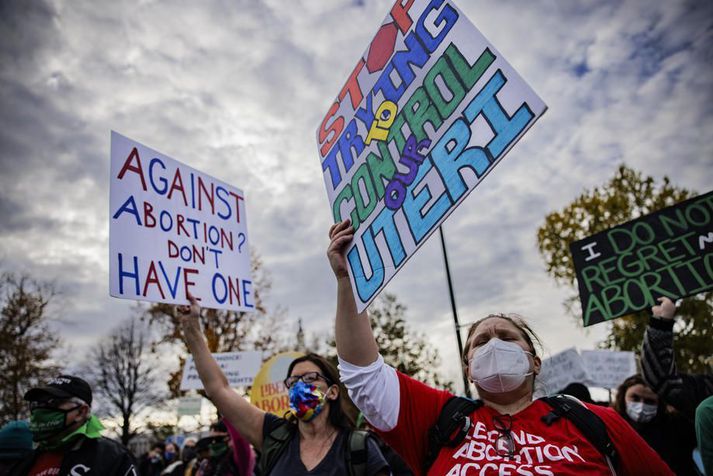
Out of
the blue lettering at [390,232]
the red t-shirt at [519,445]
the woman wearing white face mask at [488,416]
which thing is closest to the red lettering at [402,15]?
the blue lettering at [390,232]

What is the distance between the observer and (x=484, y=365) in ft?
6.20

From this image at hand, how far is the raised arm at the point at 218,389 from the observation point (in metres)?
2.76

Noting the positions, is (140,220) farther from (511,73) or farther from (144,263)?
(511,73)

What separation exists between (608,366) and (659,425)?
5270mm

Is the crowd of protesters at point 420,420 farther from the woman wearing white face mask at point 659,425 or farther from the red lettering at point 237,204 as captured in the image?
the red lettering at point 237,204

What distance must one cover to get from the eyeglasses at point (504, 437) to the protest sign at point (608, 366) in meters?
7.41

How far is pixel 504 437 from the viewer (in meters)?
1.71

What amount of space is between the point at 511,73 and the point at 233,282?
2.73 m

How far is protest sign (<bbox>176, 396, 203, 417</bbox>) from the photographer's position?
12.2 metres

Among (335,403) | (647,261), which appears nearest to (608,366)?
(647,261)

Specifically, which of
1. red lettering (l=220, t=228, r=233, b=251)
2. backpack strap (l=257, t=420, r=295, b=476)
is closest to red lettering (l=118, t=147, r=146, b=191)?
red lettering (l=220, t=228, r=233, b=251)

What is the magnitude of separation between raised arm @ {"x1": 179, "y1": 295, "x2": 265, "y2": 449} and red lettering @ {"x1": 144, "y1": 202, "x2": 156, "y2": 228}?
1.86 feet

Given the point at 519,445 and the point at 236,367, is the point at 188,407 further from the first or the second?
the point at 519,445

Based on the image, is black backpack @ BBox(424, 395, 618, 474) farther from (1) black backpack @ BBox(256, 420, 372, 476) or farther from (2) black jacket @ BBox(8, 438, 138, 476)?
(2) black jacket @ BBox(8, 438, 138, 476)
